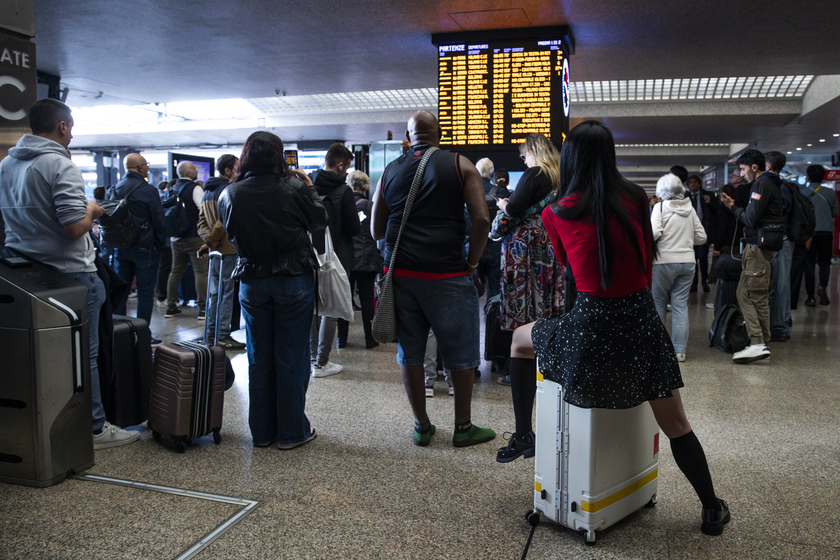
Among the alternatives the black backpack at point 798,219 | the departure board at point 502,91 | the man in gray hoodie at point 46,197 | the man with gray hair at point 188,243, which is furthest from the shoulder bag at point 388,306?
the black backpack at point 798,219

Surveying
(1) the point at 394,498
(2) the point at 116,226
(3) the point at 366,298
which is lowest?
(1) the point at 394,498

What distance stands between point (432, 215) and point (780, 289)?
4809 mm

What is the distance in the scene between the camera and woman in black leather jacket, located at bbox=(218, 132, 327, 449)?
3.00 meters

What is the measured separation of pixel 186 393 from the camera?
304 centimetres

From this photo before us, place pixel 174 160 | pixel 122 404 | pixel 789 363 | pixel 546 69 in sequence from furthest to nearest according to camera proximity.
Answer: pixel 174 160
pixel 546 69
pixel 789 363
pixel 122 404

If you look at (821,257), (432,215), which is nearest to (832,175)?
(821,257)

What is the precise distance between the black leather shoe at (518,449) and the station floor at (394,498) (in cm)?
9

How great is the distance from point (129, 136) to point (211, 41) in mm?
13135

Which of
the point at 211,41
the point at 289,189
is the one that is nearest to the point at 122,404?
the point at 289,189

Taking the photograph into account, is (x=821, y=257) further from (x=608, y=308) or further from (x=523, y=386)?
(x=608, y=308)

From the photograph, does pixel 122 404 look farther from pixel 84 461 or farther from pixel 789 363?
pixel 789 363

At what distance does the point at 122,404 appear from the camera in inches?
132

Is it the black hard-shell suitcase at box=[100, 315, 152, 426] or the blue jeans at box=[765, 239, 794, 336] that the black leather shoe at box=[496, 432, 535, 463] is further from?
the blue jeans at box=[765, 239, 794, 336]

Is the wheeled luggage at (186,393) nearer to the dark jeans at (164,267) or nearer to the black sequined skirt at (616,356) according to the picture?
the black sequined skirt at (616,356)
